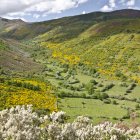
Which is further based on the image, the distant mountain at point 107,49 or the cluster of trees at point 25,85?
the distant mountain at point 107,49

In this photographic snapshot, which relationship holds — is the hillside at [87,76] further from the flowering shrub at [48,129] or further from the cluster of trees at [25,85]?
the flowering shrub at [48,129]

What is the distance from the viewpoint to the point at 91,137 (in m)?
21.3

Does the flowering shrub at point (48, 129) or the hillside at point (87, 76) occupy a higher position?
the flowering shrub at point (48, 129)

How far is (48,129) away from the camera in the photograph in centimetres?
2044

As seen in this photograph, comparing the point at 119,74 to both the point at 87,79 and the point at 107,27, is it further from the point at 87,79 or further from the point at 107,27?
the point at 107,27

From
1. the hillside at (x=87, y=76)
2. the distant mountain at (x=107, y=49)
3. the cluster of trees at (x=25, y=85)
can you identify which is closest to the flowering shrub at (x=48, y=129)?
the hillside at (x=87, y=76)

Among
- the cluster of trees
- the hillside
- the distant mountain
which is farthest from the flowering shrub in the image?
the distant mountain

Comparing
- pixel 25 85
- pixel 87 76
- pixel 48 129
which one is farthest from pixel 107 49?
pixel 48 129

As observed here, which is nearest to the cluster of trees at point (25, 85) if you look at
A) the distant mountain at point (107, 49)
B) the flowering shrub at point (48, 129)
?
the distant mountain at point (107, 49)

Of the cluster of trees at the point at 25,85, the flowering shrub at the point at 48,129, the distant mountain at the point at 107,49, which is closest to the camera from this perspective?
the flowering shrub at the point at 48,129

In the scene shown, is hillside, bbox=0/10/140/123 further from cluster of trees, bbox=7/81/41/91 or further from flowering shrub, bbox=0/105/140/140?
flowering shrub, bbox=0/105/140/140

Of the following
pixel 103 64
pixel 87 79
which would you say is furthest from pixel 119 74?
pixel 103 64

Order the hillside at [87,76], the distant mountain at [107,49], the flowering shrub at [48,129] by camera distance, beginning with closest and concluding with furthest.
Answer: the flowering shrub at [48,129] < the hillside at [87,76] < the distant mountain at [107,49]

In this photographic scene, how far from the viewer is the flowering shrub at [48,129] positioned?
19.5 metres
